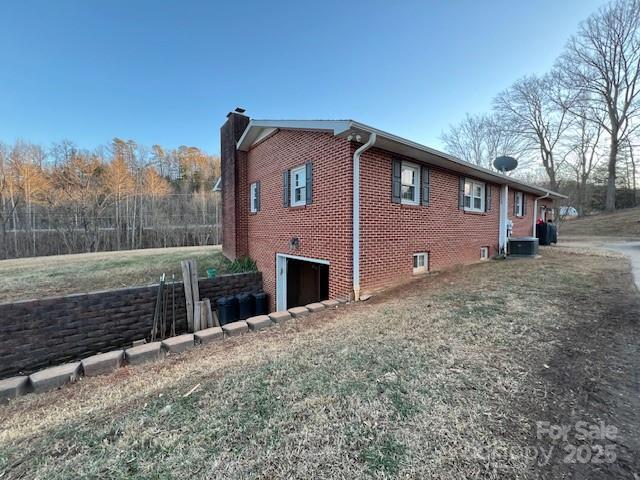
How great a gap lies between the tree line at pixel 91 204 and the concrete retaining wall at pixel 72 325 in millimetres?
17327

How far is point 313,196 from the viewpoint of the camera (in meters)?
6.34

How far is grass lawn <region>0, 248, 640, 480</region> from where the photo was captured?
62.2 inches

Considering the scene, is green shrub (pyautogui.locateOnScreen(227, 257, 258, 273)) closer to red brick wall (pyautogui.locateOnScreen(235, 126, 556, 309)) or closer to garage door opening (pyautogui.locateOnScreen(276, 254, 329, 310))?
red brick wall (pyautogui.locateOnScreen(235, 126, 556, 309))

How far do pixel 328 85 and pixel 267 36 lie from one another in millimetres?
3340

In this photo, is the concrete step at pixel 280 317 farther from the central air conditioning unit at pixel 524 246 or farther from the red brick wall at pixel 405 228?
the central air conditioning unit at pixel 524 246

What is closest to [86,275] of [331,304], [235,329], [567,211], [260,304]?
[260,304]

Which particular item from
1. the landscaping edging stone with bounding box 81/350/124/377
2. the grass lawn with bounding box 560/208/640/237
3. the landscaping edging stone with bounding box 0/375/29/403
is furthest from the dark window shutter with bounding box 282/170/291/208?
the grass lawn with bounding box 560/208/640/237

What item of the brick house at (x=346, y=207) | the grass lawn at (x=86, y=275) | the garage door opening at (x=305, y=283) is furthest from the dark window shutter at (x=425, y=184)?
the grass lawn at (x=86, y=275)

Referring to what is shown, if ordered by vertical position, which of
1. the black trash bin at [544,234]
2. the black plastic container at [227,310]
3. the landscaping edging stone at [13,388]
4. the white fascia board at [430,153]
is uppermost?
the white fascia board at [430,153]

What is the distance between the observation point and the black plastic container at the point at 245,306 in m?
7.75

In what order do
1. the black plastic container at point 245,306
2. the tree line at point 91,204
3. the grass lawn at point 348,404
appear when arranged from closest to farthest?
the grass lawn at point 348,404
the black plastic container at point 245,306
the tree line at point 91,204

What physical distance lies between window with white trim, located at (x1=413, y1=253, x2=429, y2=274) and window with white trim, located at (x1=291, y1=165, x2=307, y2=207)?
3.12m

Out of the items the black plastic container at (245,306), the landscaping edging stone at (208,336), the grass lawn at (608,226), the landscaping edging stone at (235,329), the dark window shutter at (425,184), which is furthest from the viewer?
the grass lawn at (608,226)

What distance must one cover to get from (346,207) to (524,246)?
7.84 meters
